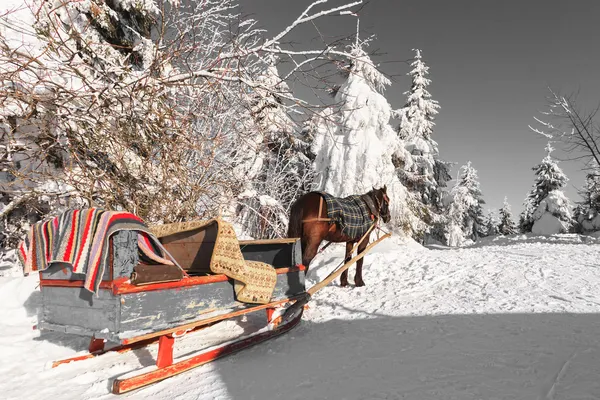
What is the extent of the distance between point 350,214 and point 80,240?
417cm

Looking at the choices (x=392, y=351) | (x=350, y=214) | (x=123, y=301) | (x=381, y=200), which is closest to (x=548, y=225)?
(x=381, y=200)

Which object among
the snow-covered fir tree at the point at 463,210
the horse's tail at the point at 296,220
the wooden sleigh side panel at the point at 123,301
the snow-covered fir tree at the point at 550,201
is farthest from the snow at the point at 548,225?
the wooden sleigh side panel at the point at 123,301

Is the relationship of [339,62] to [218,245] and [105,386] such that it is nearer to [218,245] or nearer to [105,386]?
[218,245]

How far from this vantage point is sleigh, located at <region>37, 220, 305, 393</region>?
108 inches

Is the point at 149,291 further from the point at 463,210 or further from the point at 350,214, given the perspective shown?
the point at 463,210

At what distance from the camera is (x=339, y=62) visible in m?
3.34

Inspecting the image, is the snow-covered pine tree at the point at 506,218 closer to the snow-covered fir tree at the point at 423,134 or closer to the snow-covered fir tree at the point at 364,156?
the snow-covered fir tree at the point at 423,134

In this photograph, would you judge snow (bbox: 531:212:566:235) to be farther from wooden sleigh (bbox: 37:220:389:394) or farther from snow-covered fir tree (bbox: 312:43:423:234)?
wooden sleigh (bbox: 37:220:389:394)

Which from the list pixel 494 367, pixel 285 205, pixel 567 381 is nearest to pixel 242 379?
pixel 494 367

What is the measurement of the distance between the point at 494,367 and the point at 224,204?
590 centimetres

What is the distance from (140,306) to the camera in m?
2.82

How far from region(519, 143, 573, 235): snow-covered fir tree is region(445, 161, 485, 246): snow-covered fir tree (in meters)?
4.95

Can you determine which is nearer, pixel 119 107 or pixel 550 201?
pixel 119 107

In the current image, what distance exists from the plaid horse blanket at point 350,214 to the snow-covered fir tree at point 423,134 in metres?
12.3
